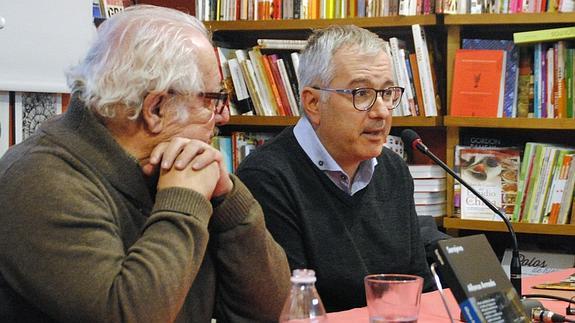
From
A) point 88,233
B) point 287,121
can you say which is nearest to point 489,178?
point 287,121

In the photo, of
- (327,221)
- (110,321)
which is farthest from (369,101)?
(110,321)

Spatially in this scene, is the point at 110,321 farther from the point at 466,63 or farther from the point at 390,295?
the point at 466,63

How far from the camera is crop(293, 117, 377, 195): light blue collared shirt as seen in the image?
2223 mm

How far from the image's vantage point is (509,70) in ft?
10.2

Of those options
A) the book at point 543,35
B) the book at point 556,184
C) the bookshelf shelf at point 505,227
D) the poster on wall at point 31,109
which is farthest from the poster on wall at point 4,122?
the book at point 556,184

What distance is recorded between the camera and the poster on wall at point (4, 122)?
7.96 feet

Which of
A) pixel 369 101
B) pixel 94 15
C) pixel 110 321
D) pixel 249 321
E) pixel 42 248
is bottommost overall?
pixel 249 321

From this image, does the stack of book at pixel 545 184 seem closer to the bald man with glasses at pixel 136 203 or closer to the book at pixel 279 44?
the book at pixel 279 44

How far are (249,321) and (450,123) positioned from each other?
5.50 ft

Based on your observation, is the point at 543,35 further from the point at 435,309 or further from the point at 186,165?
the point at 186,165

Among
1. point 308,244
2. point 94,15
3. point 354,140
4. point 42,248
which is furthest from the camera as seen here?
point 94,15

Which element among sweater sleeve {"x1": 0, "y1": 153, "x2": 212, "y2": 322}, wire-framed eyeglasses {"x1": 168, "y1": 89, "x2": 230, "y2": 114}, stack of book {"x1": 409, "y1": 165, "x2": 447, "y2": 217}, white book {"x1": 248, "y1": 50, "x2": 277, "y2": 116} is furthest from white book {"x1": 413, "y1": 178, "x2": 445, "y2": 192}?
sweater sleeve {"x1": 0, "y1": 153, "x2": 212, "y2": 322}

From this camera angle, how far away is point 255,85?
3.40m

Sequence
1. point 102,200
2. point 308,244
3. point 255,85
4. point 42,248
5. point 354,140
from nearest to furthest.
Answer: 1. point 42,248
2. point 102,200
3. point 308,244
4. point 354,140
5. point 255,85
